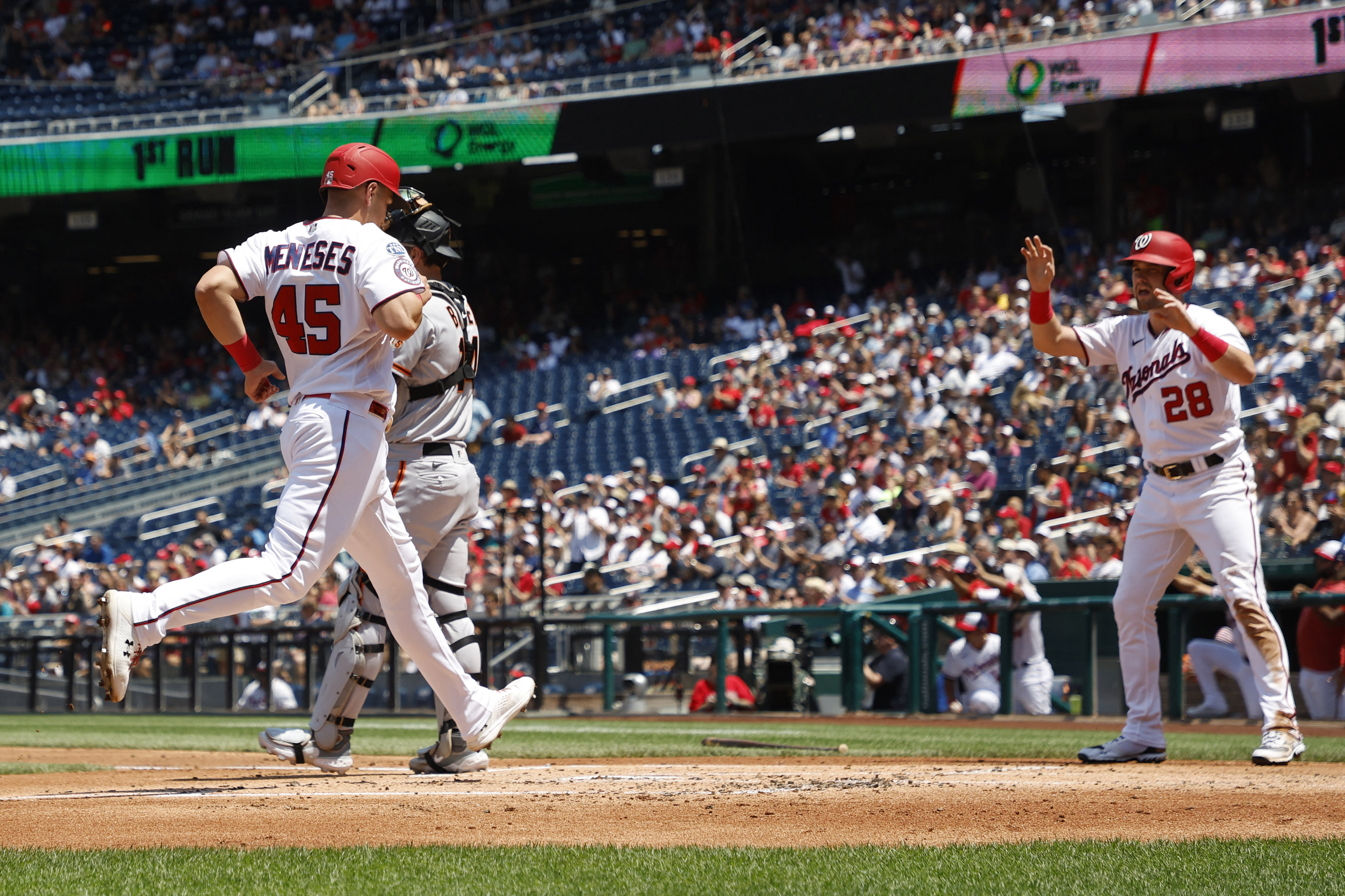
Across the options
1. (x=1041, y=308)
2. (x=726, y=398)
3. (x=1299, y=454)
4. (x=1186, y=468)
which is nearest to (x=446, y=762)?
(x=1041, y=308)

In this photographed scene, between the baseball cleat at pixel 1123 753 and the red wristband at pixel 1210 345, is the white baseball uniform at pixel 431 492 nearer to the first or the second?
the baseball cleat at pixel 1123 753

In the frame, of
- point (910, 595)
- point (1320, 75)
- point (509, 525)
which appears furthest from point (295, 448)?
point (1320, 75)

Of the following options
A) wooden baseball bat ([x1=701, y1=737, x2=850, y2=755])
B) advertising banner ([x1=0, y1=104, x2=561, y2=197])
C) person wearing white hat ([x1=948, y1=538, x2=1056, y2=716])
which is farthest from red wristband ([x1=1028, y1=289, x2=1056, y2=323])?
advertising banner ([x1=0, y1=104, x2=561, y2=197])

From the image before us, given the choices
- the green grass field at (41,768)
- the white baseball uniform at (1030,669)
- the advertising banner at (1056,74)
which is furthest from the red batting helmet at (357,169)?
the advertising banner at (1056,74)

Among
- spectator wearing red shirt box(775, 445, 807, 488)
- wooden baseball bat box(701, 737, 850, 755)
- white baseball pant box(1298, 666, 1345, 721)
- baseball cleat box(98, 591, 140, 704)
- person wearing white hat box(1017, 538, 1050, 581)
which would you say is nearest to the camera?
baseball cleat box(98, 591, 140, 704)

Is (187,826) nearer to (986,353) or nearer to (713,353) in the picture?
(986,353)

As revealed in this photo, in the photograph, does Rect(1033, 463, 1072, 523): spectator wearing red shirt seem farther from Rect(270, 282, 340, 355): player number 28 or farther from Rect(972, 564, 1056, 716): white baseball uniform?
Rect(270, 282, 340, 355): player number 28
